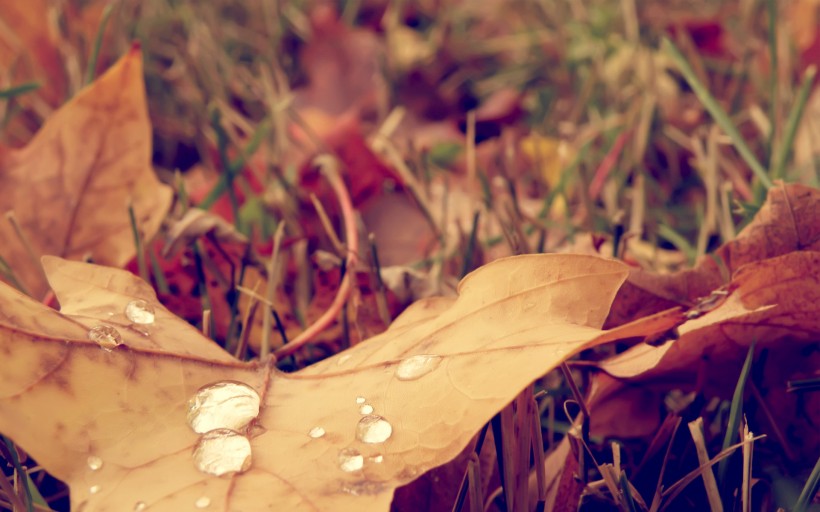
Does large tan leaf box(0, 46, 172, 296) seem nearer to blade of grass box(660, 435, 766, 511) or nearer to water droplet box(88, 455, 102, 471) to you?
water droplet box(88, 455, 102, 471)

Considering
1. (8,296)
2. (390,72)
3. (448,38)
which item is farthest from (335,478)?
(448,38)

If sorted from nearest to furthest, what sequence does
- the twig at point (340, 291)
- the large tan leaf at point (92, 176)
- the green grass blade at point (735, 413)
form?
the green grass blade at point (735, 413)
the twig at point (340, 291)
the large tan leaf at point (92, 176)

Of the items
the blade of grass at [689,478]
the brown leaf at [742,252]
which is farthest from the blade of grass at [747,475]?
the brown leaf at [742,252]

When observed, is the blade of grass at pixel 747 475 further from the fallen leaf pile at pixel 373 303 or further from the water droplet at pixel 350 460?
the water droplet at pixel 350 460

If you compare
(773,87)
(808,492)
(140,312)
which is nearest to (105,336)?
(140,312)

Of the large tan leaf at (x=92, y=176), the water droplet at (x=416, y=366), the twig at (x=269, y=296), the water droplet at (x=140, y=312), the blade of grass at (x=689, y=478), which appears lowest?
the blade of grass at (x=689, y=478)

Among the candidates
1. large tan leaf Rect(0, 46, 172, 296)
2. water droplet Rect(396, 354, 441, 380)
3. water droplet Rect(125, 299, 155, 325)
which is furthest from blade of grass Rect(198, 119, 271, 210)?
water droplet Rect(396, 354, 441, 380)

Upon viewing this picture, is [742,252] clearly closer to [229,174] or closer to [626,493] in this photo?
[626,493]

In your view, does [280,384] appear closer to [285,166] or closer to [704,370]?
[704,370]
